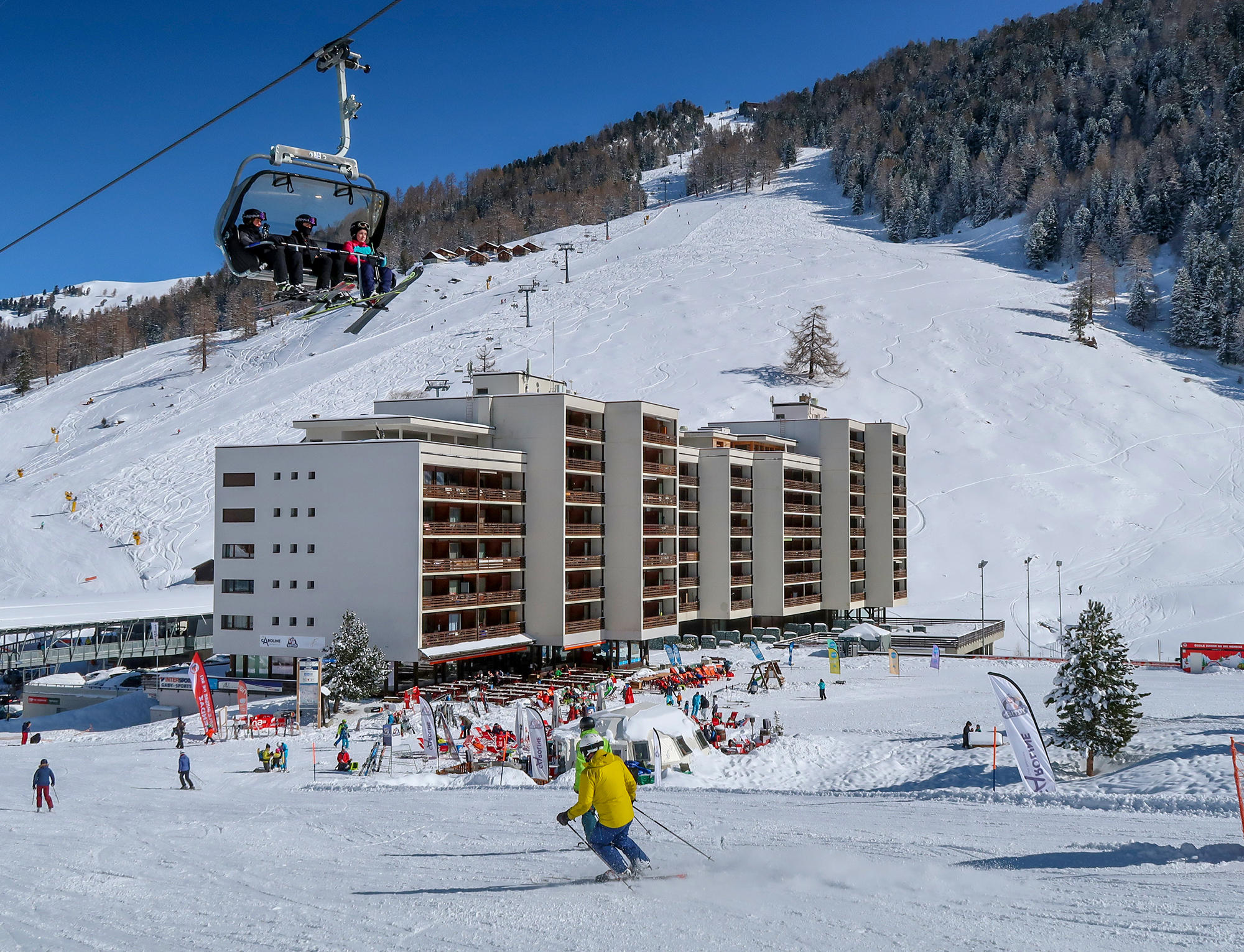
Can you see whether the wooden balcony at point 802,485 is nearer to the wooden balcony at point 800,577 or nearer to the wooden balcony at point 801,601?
the wooden balcony at point 800,577

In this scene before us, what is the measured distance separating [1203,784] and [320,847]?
16365 mm

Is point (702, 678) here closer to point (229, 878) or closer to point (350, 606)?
point (350, 606)

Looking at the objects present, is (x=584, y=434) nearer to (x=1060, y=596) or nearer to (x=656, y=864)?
(x=1060, y=596)

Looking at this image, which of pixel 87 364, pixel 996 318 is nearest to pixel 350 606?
pixel 996 318

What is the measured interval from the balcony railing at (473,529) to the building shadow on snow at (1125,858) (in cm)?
3535

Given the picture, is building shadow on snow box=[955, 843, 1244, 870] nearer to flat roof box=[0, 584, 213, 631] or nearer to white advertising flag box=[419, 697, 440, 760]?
white advertising flag box=[419, 697, 440, 760]

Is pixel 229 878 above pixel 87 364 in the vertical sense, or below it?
below

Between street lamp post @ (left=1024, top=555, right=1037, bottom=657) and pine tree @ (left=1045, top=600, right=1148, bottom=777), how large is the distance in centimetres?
4017

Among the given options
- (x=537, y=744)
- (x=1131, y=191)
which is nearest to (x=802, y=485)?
(x=537, y=744)

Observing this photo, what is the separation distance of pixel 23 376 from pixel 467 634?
13747cm

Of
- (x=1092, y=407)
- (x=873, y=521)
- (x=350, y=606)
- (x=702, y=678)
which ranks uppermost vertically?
(x=1092, y=407)

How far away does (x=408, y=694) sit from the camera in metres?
38.9

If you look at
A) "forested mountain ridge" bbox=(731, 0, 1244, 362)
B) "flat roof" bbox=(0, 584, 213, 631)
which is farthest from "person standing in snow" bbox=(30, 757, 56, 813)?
"forested mountain ridge" bbox=(731, 0, 1244, 362)

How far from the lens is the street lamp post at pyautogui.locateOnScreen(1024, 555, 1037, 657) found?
64875 millimetres
